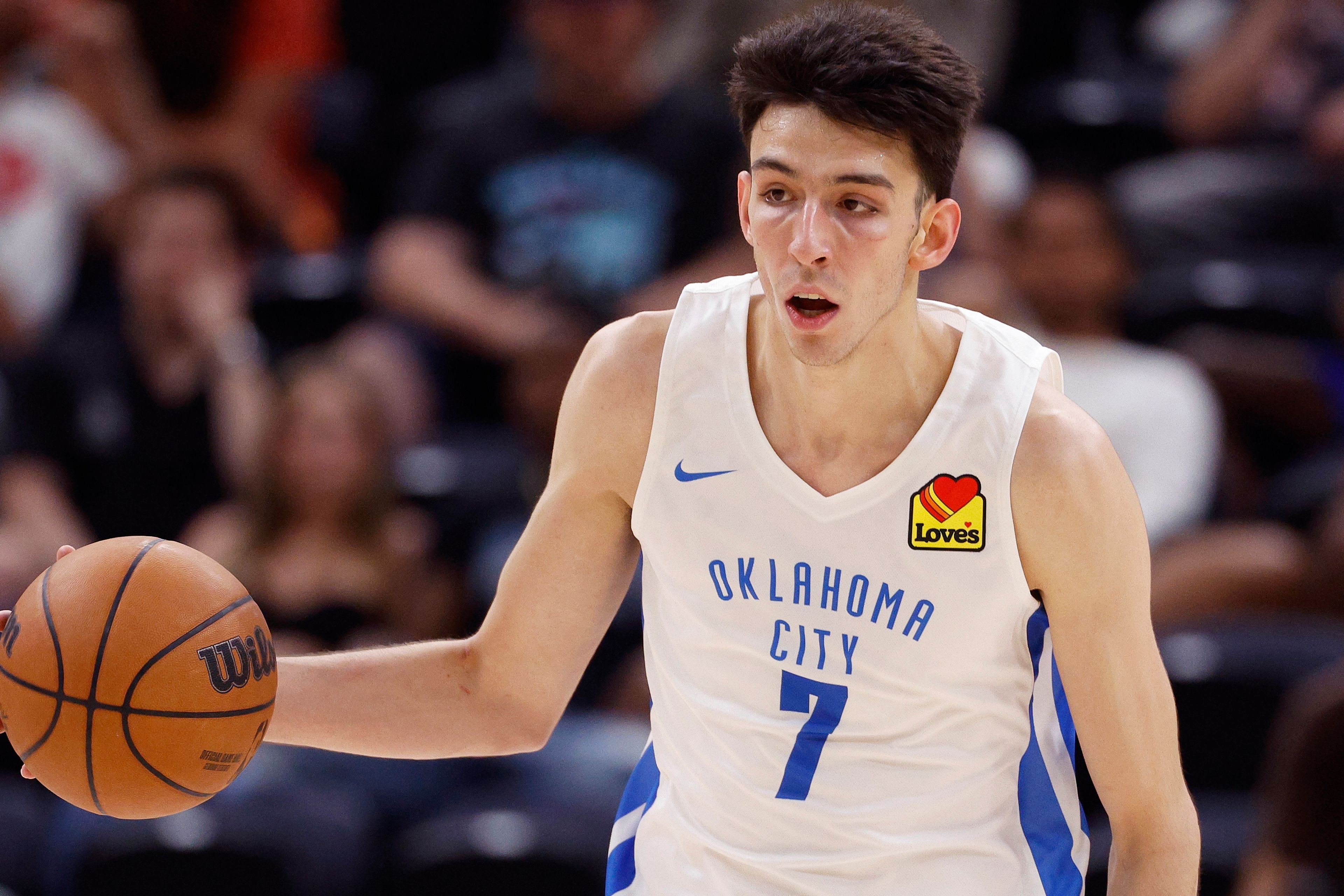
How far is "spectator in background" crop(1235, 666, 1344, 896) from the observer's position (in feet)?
13.0

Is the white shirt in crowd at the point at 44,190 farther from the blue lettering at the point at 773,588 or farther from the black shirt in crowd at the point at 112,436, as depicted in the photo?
the blue lettering at the point at 773,588

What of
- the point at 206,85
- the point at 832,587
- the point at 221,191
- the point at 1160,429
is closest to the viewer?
the point at 832,587

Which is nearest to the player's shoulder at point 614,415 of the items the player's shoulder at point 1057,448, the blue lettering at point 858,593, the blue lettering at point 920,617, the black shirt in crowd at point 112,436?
the blue lettering at point 858,593

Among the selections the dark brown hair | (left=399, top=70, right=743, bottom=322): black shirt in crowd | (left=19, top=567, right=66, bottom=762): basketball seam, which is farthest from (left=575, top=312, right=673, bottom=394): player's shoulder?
(left=399, top=70, right=743, bottom=322): black shirt in crowd

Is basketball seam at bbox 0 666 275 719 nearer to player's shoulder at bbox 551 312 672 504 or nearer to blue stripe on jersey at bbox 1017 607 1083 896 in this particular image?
player's shoulder at bbox 551 312 672 504

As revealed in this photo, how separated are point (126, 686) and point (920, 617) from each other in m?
1.25

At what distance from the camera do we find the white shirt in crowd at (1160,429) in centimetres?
538

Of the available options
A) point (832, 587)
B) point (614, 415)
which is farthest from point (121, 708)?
point (832, 587)

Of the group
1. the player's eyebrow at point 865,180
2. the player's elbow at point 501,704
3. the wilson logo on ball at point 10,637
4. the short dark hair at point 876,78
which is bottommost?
the player's elbow at point 501,704

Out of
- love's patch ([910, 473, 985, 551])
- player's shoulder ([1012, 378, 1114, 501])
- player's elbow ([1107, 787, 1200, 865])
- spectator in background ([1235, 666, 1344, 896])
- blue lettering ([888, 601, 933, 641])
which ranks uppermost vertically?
player's shoulder ([1012, 378, 1114, 501])

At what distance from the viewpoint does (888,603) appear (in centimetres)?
256

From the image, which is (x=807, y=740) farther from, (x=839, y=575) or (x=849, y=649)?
(x=839, y=575)

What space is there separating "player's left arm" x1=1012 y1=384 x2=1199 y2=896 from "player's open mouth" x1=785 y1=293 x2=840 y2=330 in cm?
36

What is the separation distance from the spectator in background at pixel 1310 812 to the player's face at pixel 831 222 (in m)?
2.14
